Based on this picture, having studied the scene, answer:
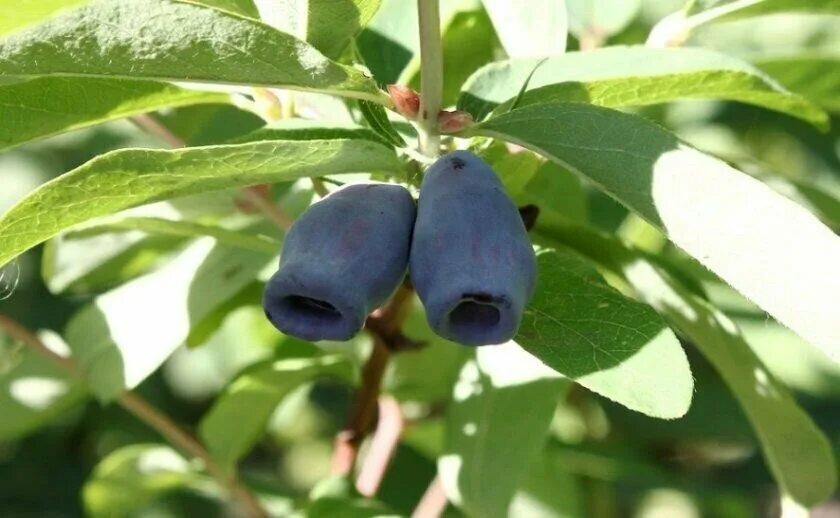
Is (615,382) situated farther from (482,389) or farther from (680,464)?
(680,464)

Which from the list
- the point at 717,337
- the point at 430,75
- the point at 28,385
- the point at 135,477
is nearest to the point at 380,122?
the point at 430,75

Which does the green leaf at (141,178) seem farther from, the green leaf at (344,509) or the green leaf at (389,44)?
the green leaf at (344,509)

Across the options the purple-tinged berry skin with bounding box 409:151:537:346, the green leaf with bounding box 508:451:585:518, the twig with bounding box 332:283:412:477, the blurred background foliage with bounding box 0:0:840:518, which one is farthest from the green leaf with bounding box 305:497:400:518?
the purple-tinged berry skin with bounding box 409:151:537:346

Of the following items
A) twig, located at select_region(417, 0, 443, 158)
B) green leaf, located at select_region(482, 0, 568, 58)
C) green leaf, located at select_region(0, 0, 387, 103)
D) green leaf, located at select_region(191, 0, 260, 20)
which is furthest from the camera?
green leaf, located at select_region(482, 0, 568, 58)

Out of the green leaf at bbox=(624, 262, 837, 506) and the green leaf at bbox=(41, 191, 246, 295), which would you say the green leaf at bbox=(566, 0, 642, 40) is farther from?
the green leaf at bbox=(41, 191, 246, 295)

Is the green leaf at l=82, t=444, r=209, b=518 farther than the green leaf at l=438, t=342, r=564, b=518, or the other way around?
the green leaf at l=82, t=444, r=209, b=518

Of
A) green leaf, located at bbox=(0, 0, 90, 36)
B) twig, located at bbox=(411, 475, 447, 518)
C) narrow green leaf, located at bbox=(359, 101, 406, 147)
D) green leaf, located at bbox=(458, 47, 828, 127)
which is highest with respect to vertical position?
green leaf, located at bbox=(0, 0, 90, 36)

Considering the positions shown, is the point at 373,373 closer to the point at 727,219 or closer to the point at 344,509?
the point at 344,509
